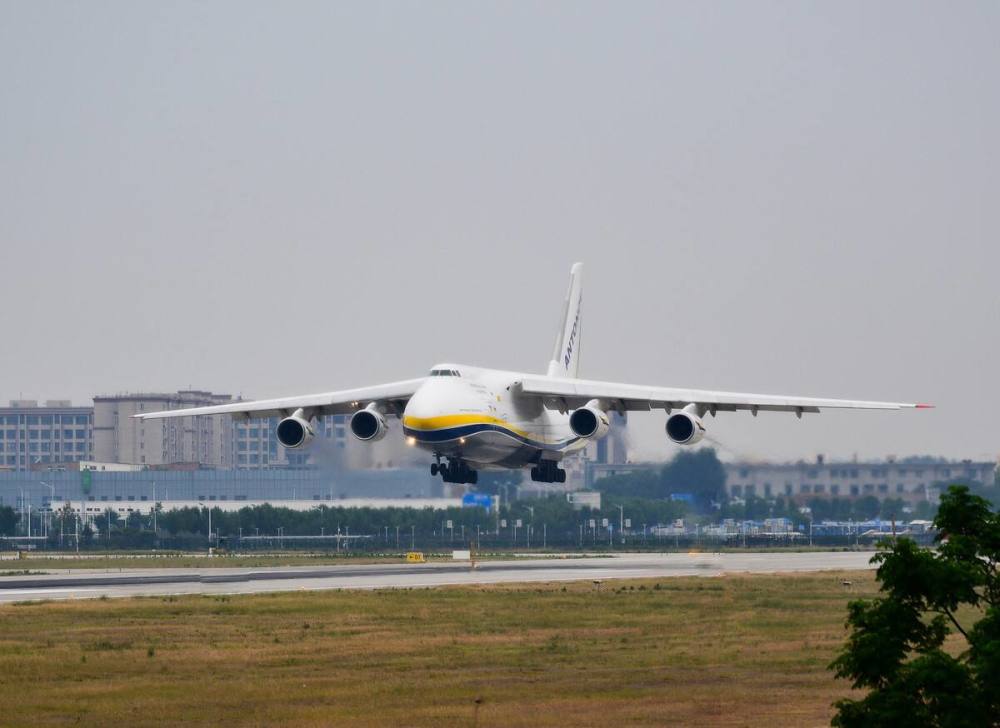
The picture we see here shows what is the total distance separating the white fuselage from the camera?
50.6 meters

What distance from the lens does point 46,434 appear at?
167m

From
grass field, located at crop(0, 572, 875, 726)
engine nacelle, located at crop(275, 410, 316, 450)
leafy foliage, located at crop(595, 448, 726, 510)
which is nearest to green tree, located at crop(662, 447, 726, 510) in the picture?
leafy foliage, located at crop(595, 448, 726, 510)

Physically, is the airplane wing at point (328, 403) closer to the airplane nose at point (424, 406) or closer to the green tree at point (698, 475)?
the airplane nose at point (424, 406)

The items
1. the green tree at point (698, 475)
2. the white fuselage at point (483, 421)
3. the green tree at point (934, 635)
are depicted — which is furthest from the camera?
the green tree at point (698, 475)

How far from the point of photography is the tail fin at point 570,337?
63438 mm

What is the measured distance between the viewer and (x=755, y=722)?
825 inches

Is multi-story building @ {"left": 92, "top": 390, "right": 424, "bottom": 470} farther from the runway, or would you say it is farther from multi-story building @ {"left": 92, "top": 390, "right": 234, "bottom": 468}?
the runway

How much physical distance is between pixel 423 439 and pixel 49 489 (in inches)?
2919

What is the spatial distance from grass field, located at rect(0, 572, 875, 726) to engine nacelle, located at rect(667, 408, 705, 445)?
1341cm

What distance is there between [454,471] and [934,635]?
39.1m

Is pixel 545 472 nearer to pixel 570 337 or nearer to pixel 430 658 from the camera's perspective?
pixel 570 337

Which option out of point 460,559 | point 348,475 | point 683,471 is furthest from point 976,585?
point 683,471

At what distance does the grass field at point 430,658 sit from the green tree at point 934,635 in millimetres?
4852

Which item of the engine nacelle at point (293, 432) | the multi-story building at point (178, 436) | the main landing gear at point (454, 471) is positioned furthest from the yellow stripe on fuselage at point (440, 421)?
the multi-story building at point (178, 436)
